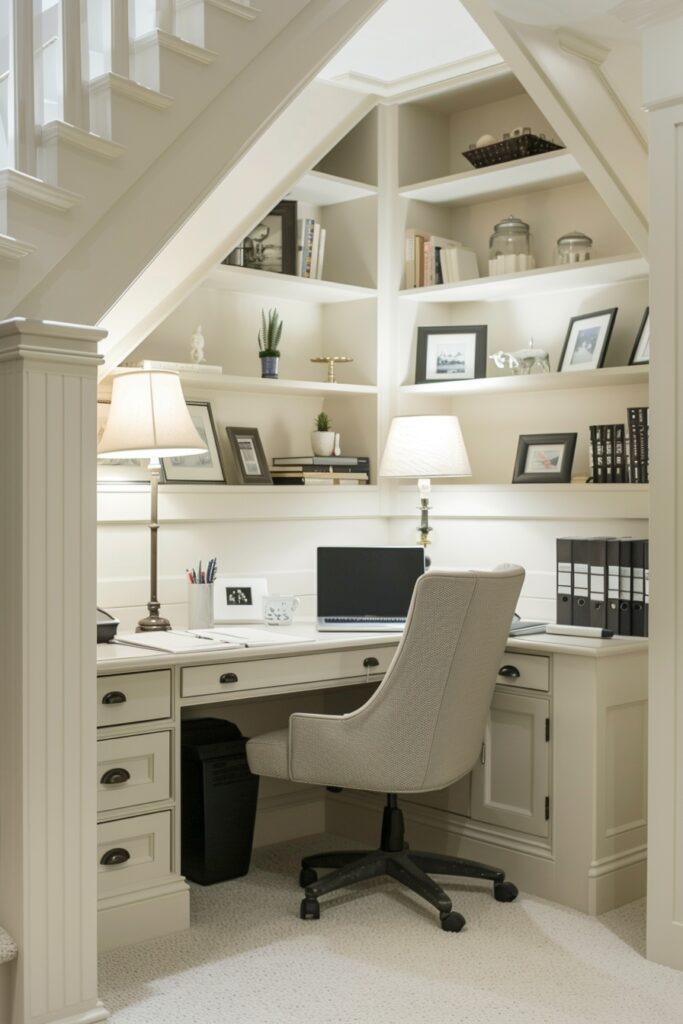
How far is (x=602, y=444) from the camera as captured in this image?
376cm

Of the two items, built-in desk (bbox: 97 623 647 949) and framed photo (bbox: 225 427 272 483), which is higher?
framed photo (bbox: 225 427 272 483)

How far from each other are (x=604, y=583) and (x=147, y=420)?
151 cm

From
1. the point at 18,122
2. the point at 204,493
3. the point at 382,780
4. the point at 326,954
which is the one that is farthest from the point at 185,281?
the point at 326,954

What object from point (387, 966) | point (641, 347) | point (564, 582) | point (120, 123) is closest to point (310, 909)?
point (387, 966)

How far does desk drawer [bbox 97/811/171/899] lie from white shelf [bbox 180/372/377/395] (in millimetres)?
1448

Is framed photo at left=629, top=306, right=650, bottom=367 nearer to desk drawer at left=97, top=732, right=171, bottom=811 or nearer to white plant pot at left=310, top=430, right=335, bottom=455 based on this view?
white plant pot at left=310, top=430, right=335, bottom=455

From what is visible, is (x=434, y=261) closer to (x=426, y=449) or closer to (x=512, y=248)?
(x=512, y=248)

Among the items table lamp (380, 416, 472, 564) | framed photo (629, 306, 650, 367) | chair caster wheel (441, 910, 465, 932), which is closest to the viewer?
chair caster wheel (441, 910, 465, 932)

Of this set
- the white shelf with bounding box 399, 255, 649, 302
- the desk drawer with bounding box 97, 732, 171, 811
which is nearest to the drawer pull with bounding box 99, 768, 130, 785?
the desk drawer with bounding box 97, 732, 171, 811

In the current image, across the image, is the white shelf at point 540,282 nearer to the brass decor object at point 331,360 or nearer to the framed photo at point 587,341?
the framed photo at point 587,341

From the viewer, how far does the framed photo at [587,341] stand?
3.83 metres

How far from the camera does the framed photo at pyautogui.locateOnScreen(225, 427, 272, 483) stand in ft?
13.0

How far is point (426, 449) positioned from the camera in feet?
12.9

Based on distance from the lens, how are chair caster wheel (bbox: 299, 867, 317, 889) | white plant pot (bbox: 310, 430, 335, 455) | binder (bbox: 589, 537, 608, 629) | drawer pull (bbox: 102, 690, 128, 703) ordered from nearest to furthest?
drawer pull (bbox: 102, 690, 128, 703) < chair caster wheel (bbox: 299, 867, 317, 889) < binder (bbox: 589, 537, 608, 629) < white plant pot (bbox: 310, 430, 335, 455)
